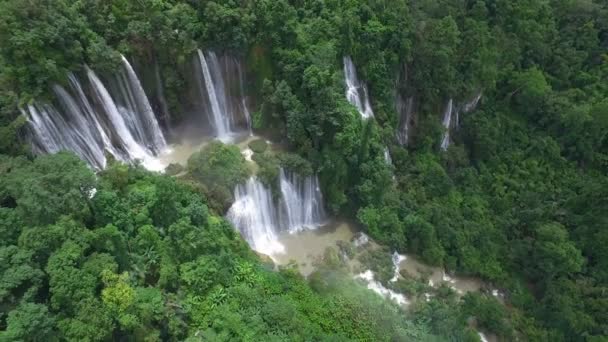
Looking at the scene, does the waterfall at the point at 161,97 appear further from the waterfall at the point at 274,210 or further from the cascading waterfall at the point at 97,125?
the waterfall at the point at 274,210

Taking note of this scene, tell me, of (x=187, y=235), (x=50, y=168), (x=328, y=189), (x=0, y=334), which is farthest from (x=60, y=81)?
(x=328, y=189)

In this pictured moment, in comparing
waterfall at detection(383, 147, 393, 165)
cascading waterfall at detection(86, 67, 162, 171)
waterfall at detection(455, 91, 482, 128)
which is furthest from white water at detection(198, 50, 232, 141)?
waterfall at detection(455, 91, 482, 128)

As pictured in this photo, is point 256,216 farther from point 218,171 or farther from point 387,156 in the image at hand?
point 387,156

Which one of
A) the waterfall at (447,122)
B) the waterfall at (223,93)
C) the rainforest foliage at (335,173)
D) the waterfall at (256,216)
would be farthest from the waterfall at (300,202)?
the waterfall at (447,122)

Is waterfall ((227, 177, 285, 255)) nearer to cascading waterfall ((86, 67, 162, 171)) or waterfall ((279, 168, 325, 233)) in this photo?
waterfall ((279, 168, 325, 233))

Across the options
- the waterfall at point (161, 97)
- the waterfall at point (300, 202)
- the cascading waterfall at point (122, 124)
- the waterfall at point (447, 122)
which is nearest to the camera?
the cascading waterfall at point (122, 124)

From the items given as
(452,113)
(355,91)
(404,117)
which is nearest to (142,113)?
(355,91)
